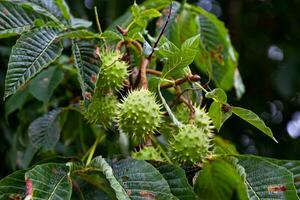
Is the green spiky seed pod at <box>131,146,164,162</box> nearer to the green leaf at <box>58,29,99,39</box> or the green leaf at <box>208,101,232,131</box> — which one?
the green leaf at <box>208,101,232,131</box>

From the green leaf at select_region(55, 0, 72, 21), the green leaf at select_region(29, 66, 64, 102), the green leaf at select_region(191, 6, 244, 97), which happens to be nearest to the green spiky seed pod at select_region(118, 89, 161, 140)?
the green leaf at select_region(55, 0, 72, 21)

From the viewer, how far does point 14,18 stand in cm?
153

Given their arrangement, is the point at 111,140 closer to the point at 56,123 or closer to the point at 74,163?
the point at 56,123

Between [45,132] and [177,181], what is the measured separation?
0.66 m

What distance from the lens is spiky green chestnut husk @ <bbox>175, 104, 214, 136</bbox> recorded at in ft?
4.63

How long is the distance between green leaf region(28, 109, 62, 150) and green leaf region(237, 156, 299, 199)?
68 centimetres

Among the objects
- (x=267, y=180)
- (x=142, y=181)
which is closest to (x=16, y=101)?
(x=142, y=181)

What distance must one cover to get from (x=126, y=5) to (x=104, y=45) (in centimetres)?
152

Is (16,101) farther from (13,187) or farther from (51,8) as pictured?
(13,187)

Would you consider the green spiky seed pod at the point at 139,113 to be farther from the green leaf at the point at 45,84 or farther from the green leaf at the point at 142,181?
the green leaf at the point at 45,84

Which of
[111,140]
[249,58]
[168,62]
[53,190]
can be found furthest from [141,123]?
[249,58]

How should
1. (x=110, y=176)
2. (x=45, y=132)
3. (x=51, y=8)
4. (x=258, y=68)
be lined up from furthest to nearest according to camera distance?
(x=258, y=68), (x=45, y=132), (x=51, y=8), (x=110, y=176)

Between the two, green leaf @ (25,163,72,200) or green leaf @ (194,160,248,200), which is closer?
green leaf @ (25,163,72,200)

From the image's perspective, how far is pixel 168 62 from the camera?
4.50 feet
